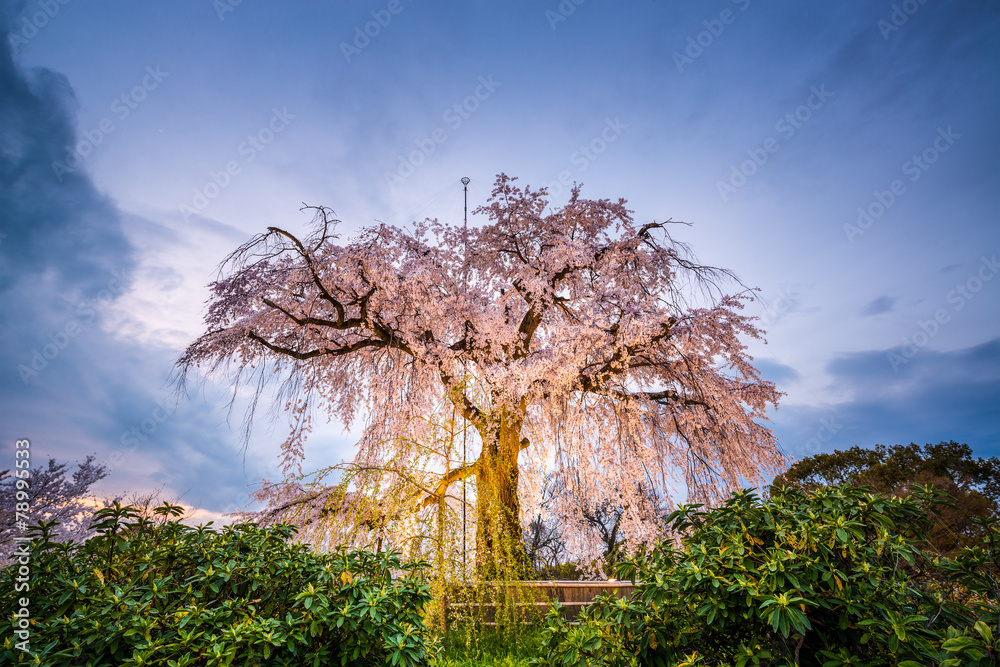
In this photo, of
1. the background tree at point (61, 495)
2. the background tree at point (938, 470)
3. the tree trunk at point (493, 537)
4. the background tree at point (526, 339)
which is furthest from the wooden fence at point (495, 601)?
the background tree at point (938, 470)

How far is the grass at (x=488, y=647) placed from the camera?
13.2 ft

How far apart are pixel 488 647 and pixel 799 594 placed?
132 inches

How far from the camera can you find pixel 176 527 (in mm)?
2633

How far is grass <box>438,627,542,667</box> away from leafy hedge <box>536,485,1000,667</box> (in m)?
1.93

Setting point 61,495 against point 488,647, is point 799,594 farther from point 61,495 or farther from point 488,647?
point 61,495

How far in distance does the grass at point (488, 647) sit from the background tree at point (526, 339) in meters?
1.95

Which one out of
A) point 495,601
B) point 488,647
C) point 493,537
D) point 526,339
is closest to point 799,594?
point 493,537

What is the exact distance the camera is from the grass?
4020mm

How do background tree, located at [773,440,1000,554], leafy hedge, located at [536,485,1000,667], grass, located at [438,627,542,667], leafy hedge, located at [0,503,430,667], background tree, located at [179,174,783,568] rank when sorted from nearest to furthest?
leafy hedge, located at [536,485,1000,667] < leafy hedge, located at [0,503,430,667] < grass, located at [438,627,542,667] < background tree, located at [179,174,783,568] < background tree, located at [773,440,1000,554]

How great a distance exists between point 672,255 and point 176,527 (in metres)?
6.98

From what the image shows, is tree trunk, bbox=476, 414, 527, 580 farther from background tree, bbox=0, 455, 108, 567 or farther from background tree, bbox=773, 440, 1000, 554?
background tree, bbox=773, 440, 1000, 554

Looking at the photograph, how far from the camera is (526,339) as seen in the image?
27.0ft

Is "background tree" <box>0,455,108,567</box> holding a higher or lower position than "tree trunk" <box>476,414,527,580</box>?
higher

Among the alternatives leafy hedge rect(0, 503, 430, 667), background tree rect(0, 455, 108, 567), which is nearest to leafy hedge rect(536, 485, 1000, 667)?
leafy hedge rect(0, 503, 430, 667)
